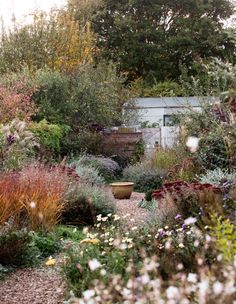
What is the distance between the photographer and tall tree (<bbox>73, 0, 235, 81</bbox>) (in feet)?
94.0

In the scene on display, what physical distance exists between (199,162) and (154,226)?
16.4ft

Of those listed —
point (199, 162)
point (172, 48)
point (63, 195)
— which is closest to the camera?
point (63, 195)

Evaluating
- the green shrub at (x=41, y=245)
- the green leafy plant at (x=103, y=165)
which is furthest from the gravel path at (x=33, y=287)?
the green leafy plant at (x=103, y=165)

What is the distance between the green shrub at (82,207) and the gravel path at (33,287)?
2.42m

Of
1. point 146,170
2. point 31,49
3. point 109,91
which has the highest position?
point 31,49

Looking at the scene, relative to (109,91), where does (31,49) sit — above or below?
above

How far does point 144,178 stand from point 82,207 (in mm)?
4627

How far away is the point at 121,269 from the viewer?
492cm

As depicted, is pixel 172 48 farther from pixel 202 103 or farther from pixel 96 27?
pixel 202 103

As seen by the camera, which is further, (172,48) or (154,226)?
(172,48)

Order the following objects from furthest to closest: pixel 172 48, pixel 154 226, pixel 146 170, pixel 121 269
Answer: pixel 172 48 → pixel 146 170 → pixel 154 226 → pixel 121 269

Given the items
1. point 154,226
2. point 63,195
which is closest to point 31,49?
point 63,195

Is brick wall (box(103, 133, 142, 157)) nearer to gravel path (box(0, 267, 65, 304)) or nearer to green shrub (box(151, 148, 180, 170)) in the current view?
green shrub (box(151, 148, 180, 170))

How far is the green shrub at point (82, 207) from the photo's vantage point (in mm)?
8500
